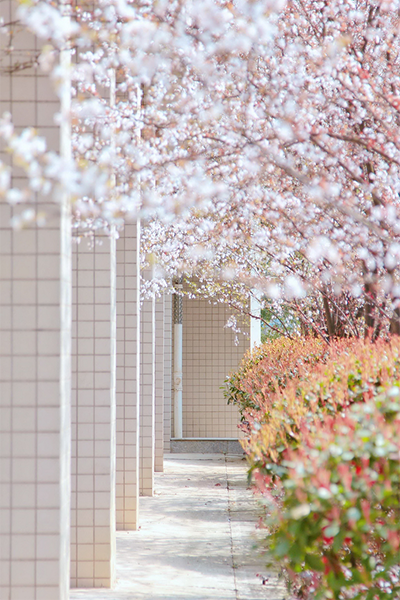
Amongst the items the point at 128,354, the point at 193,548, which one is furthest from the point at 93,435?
the point at 193,548

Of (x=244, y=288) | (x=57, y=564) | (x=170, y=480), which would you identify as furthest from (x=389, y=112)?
(x=244, y=288)

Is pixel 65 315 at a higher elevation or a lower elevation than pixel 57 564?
higher

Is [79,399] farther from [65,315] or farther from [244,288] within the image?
[244,288]

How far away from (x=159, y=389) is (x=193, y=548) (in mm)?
3820

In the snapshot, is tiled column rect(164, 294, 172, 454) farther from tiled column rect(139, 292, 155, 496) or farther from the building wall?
tiled column rect(139, 292, 155, 496)

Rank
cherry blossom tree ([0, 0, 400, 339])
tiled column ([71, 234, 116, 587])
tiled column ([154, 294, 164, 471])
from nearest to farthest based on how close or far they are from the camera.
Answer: cherry blossom tree ([0, 0, 400, 339]) → tiled column ([71, 234, 116, 587]) → tiled column ([154, 294, 164, 471])

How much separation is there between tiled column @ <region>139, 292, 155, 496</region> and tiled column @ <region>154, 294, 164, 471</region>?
1.42 meters

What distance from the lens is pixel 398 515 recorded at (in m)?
2.38

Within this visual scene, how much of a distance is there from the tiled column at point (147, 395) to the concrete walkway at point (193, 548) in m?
0.35

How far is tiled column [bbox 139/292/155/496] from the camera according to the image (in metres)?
7.63

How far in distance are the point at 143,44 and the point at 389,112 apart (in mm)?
2020

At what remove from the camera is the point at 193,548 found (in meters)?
5.64

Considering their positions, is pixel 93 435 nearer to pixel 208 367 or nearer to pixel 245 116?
pixel 245 116

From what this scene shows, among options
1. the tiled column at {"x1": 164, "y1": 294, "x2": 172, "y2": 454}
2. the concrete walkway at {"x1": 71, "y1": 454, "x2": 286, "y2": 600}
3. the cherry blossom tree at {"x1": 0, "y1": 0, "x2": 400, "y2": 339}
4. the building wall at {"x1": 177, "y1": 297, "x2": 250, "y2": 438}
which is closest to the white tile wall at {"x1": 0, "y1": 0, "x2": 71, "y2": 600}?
the cherry blossom tree at {"x1": 0, "y1": 0, "x2": 400, "y2": 339}
